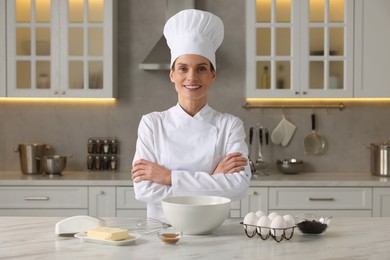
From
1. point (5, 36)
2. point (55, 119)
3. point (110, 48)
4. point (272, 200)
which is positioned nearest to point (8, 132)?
point (55, 119)

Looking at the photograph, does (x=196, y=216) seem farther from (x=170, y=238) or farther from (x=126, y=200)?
(x=126, y=200)

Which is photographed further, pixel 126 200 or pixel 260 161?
pixel 260 161

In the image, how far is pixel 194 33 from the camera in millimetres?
2607

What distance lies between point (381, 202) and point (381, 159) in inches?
16.3

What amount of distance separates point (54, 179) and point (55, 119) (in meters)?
0.76

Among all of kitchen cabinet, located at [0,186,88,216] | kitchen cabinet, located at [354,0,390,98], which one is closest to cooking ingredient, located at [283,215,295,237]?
kitchen cabinet, located at [0,186,88,216]

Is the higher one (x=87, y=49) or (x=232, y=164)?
(x=87, y=49)

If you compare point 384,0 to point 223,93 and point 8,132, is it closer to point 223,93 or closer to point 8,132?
point 223,93

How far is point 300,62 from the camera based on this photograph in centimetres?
466

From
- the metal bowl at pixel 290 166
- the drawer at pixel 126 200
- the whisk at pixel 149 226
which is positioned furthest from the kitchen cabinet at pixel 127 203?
the whisk at pixel 149 226

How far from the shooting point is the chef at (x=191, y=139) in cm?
252

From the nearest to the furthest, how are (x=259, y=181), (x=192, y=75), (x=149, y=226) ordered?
(x=149, y=226) < (x=192, y=75) < (x=259, y=181)

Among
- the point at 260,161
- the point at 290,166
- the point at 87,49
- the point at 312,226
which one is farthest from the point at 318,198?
the point at 312,226

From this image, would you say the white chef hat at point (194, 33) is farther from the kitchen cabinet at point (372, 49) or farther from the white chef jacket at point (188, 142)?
the kitchen cabinet at point (372, 49)
